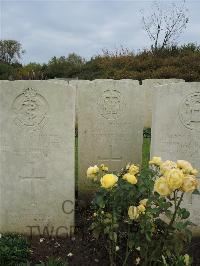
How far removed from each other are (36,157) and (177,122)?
1.53 meters

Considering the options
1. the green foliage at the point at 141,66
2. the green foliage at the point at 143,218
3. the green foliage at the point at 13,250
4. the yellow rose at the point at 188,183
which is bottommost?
the green foliage at the point at 13,250

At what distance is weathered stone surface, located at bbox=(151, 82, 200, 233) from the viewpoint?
4.27 meters

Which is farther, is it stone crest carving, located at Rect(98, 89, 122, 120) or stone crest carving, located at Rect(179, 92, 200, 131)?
stone crest carving, located at Rect(98, 89, 122, 120)

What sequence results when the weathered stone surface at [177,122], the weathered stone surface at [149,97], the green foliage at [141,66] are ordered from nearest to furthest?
1. the weathered stone surface at [177,122]
2. the weathered stone surface at [149,97]
3. the green foliage at [141,66]

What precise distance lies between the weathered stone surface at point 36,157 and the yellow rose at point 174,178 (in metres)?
2.00

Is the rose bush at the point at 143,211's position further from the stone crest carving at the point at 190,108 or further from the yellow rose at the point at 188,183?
the stone crest carving at the point at 190,108

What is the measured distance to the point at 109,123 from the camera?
5520 millimetres

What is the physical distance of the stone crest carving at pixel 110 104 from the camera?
5441 mm

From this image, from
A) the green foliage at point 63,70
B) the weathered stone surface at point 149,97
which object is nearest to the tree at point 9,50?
the green foliage at point 63,70

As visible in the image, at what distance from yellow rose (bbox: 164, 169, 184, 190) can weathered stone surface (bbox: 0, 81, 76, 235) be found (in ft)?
6.57

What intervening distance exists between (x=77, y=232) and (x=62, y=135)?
112cm

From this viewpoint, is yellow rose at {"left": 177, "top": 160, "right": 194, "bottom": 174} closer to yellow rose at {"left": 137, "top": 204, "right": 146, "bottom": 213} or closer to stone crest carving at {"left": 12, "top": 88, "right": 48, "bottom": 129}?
yellow rose at {"left": 137, "top": 204, "right": 146, "bottom": 213}

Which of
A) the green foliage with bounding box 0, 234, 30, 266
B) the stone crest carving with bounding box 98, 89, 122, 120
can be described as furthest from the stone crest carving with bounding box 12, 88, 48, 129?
the stone crest carving with bounding box 98, 89, 122, 120

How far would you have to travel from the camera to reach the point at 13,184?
14.5 ft
